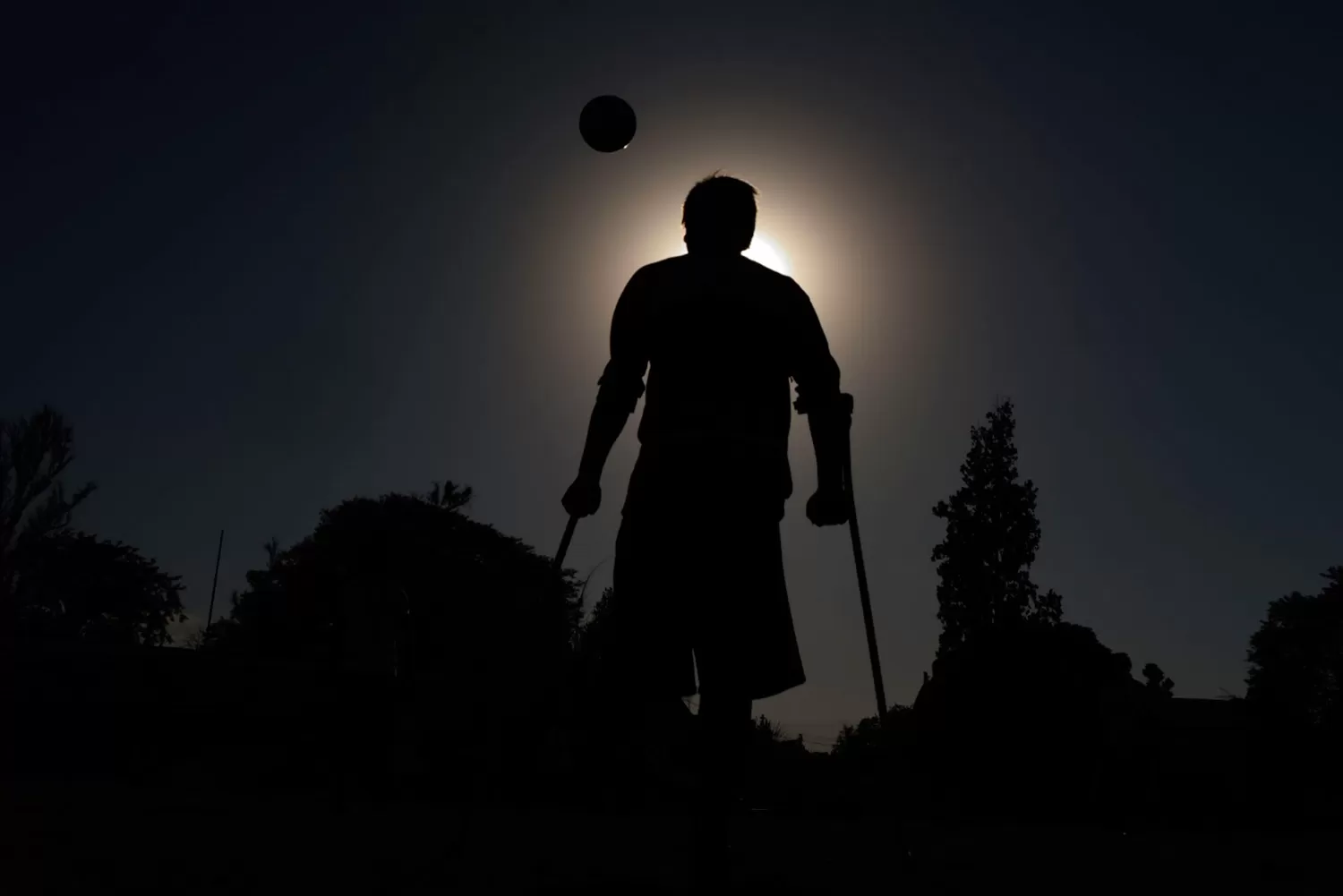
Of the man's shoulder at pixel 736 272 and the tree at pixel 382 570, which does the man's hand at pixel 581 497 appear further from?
the tree at pixel 382 570

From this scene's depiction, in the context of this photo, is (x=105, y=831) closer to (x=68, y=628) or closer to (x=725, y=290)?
(x=725, y=290)

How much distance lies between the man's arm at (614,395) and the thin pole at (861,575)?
970 millimetres

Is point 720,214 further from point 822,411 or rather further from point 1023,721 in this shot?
point 1023,721

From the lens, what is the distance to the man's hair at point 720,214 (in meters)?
4.26

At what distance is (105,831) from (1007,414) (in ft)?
101

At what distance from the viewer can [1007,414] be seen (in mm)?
31734

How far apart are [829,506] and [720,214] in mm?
1418

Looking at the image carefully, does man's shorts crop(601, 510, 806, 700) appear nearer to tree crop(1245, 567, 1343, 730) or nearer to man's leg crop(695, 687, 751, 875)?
man's leg crop(695, 687, 751, 875)

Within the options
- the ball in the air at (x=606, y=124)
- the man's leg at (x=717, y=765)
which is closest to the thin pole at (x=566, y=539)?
the man's leg at (x=717, y=765)

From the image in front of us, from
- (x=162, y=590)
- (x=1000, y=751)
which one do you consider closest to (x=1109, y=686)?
(x=1000, y=751)

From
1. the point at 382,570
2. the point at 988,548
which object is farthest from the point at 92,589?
the point at 988,548

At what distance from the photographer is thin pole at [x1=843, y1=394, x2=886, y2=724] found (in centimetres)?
426

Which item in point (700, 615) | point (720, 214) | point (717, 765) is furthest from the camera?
point (720, 214)

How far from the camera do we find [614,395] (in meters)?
4.18
